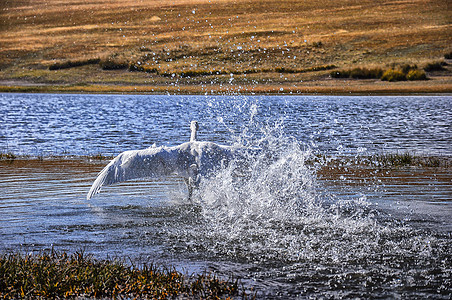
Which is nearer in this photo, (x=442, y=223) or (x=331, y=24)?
(x=442, y=223)

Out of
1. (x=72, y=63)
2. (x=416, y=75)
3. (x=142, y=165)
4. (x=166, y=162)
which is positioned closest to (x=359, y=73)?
(x=416, y=75)

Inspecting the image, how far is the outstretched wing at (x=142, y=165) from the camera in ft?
33.9

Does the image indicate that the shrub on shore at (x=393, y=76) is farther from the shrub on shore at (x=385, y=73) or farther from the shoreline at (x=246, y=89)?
the shoreline at (x=246, y=89)

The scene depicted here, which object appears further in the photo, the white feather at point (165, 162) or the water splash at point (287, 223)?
the white feather at point (165, 162)

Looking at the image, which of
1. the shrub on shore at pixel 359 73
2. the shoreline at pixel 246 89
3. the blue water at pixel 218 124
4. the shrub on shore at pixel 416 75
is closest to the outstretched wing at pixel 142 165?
the blue water at pixel 218 124

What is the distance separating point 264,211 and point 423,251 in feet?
10.3

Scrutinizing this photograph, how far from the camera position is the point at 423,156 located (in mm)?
17953

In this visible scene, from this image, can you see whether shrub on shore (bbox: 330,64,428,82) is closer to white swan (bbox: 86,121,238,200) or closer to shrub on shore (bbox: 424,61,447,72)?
shrub on shore (bbox: 424,61,447,72)

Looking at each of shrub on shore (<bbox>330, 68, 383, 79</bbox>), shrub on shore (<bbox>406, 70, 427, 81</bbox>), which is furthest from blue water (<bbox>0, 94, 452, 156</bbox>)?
shrub on shore (<bbox>330, 68, 383, 79</bbox>)

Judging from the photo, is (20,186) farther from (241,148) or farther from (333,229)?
(333,229)

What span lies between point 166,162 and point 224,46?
205 ft

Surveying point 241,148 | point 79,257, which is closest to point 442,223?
point 241,148

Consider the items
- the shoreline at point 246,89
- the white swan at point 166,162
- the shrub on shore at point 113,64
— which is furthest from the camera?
the shrub on shore at point 113,64

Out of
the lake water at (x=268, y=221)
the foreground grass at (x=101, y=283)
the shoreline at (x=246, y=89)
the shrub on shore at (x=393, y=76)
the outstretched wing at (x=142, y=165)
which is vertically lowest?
the shoreline at (x=246, y=89)
